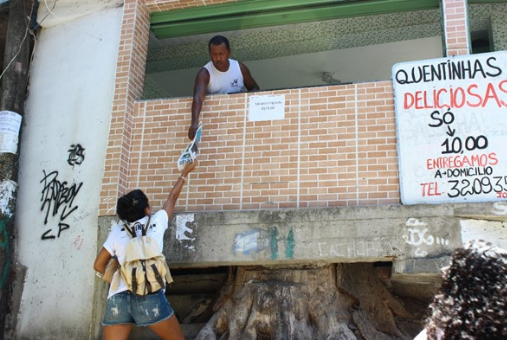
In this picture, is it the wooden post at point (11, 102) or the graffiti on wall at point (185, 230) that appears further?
the wooden post at point (11, 102)

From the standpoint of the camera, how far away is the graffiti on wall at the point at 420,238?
5684 mm

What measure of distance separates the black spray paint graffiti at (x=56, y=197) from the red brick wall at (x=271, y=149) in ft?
1.33

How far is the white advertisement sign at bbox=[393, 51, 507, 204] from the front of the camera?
583cm

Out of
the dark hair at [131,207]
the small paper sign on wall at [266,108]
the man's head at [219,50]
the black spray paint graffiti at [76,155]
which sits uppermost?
the man's head at [219,50]

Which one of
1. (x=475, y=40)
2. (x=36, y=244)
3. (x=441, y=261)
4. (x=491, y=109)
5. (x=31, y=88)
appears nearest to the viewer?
(x=441, y=261)

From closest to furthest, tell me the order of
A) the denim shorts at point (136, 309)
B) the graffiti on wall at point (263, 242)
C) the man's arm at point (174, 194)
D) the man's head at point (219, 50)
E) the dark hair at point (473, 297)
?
the dark hair at point (473, 297)
the denim shorts at point (136, 309)
the man's arm at point (174, 194)
the graffiti on wall at point (263, 242)
the man's head at point (219, 50)

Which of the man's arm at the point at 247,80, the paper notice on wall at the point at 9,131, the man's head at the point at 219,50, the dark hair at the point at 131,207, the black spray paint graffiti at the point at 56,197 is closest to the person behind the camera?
the dark hair at the point at 131,207

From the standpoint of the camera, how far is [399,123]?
6.20 m

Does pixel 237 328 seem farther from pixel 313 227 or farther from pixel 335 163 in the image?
pixel 335 163

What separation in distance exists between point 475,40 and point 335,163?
308cm

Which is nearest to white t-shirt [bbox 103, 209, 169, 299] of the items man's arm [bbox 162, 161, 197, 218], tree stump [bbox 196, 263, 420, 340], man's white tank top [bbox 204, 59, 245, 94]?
man's arm [bbox 162, 161, 197, 218]

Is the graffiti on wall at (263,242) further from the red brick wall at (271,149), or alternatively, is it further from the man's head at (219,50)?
the man's head at (219,50)

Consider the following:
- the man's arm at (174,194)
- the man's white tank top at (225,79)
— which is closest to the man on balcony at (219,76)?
the man's white tank top at (225,79)

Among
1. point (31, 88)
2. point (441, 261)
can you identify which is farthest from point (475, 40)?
point (31, 88)
